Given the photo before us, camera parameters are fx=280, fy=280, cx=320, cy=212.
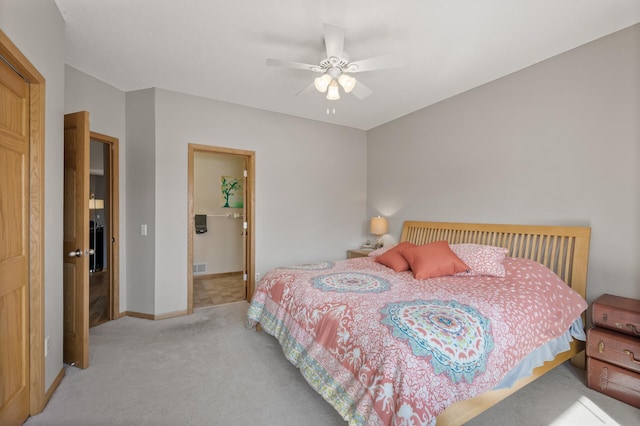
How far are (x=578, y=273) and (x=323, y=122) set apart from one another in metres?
3.70

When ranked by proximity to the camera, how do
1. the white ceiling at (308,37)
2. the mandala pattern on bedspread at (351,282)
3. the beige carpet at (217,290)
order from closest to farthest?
the white ceiling at (308,37), the mandala pattern on bedspread at (351,282), the beige carpet at (217,290)

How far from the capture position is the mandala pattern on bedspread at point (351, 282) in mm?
2174

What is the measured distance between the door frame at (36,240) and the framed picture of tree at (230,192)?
3.83 metres

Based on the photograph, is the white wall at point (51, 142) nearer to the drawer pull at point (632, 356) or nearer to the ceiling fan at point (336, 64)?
the ceiling fan at point (336, 64)

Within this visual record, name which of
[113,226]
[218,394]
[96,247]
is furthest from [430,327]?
[96,247]

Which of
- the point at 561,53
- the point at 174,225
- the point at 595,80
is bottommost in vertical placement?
the point at 174,225

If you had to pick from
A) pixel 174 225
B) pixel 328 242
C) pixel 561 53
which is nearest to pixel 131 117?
pixel 174 225

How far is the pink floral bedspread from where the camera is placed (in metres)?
1.33

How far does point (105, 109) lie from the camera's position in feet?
10.7

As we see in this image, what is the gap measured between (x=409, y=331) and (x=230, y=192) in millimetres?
4894

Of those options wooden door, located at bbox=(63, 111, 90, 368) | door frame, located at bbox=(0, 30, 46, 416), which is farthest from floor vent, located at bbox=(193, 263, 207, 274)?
door frame, located at bbox=(0, 30, 46, 416)

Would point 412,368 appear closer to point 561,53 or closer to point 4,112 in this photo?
point 4,112

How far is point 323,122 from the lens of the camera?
463 cm

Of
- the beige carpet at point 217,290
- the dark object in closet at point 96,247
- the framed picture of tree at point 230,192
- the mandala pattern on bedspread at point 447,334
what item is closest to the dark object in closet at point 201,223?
the framed picture of tree at point 230,192
